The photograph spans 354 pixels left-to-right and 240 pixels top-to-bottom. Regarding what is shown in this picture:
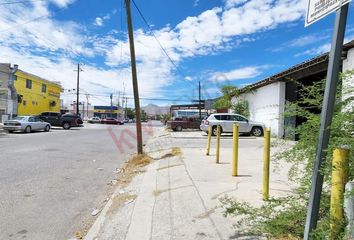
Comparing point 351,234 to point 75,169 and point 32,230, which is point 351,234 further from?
point 75,169

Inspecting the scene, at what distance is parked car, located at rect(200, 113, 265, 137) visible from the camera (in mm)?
25422

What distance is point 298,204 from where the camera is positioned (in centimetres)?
454

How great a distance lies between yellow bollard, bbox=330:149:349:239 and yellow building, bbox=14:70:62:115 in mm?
48853

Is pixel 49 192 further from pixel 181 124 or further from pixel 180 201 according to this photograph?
pixel 181 124

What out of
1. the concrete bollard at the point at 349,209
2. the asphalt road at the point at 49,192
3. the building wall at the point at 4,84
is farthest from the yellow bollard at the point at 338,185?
the building wall at the point at 4,84

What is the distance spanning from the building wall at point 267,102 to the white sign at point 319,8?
16.0m

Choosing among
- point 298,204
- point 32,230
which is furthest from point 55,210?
point 298,204

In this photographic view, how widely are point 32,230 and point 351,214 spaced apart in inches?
175

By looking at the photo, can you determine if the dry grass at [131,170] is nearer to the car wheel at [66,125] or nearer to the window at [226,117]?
the window at [226,117]

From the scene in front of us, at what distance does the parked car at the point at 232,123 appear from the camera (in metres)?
25.4

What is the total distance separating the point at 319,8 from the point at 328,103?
0.88 metres

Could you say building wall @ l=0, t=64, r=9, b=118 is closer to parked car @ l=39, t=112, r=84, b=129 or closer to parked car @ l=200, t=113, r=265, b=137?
parked car @ l=39, t=112, r=84, b=129

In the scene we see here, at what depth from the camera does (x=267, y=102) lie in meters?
24.4

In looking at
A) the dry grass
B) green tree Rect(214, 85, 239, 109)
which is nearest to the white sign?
the dry grass
